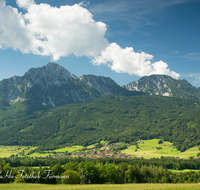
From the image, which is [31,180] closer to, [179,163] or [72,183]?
[72,183]

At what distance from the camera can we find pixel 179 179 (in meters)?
92.3

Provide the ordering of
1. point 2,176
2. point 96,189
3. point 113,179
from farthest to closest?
point 113,179
point 2,176
point 96,189

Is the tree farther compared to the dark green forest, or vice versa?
the dark green forest

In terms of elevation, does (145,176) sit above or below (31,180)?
below

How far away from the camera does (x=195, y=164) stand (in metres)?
148

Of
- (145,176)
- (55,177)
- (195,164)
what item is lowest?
(195,164)

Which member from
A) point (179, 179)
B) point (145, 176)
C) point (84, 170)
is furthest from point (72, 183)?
point (179, 179)

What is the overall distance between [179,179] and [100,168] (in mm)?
46348

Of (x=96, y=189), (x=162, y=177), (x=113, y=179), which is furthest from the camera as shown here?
(x=162, y=177)

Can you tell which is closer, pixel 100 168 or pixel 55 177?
pixel 55 177

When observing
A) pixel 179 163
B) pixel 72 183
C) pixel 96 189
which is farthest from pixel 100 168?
pixel 179 163

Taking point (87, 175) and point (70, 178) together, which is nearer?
point (70, 178)

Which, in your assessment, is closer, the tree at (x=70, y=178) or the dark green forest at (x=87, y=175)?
the tree at (x=70, y=178)

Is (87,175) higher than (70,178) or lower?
lower
